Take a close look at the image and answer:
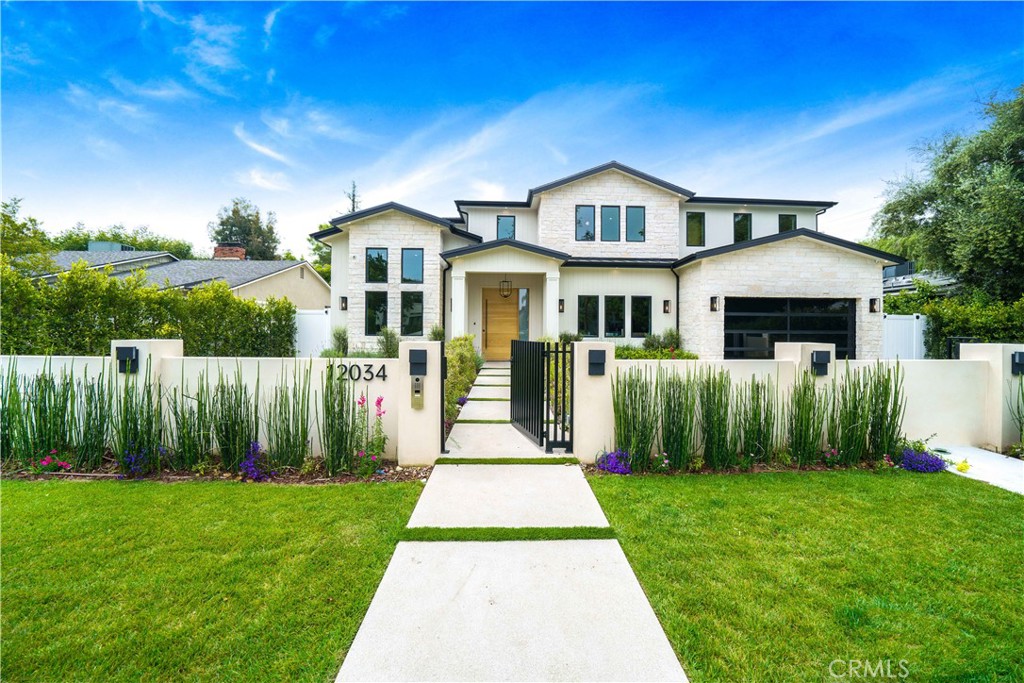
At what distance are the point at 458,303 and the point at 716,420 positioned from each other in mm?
9548

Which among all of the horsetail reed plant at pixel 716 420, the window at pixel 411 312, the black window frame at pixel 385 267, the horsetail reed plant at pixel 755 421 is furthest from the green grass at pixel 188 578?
the black window frame at pixel 385 267

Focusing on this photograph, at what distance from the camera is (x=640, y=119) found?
48.8ft

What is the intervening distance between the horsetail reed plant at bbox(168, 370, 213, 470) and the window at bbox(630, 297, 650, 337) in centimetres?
1244

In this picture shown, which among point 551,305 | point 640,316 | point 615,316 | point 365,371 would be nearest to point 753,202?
point 640,316

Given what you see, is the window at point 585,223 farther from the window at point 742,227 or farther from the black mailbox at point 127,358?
the black mailbox at point 127,358

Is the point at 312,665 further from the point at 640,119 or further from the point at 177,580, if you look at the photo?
the point at 640,119

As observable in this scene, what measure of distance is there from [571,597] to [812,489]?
3.12 m

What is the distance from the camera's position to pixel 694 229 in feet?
52.7

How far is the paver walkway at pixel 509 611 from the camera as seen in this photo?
1821 mm

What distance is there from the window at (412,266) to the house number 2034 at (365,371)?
9.76 m

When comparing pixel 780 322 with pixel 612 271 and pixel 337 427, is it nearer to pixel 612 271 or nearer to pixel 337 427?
pixel 612 271

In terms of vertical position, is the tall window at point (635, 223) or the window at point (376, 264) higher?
the tall window at point (635, 223)

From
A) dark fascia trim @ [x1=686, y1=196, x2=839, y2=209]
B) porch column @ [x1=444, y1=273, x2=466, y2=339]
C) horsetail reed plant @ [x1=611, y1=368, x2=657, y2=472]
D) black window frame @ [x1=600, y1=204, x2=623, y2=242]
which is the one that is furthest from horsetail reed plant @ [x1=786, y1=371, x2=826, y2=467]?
dark fascia trim @ [x1=686, y1=196, x2=839, y2=209]

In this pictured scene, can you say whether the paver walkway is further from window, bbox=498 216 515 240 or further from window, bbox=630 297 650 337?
window, bbox=498 216 515 240
